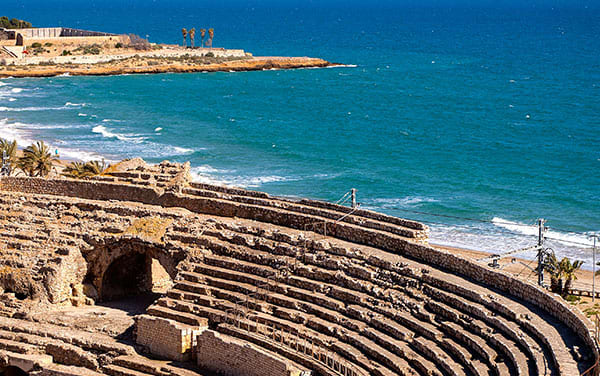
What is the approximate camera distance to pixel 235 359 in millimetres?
29328

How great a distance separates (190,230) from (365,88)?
86.5m

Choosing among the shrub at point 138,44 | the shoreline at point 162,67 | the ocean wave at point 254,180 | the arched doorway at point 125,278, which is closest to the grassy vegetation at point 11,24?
the shrub at point 138,44

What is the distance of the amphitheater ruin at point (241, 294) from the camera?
26906 millimetres

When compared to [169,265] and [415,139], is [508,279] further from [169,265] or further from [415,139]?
[415,139]

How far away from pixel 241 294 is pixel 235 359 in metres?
3.43

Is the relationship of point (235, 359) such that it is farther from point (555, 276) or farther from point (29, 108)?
point (29, 108)

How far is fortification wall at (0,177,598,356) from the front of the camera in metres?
26.6

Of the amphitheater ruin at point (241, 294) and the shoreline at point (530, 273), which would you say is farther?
the shoreline at point (530, 273)

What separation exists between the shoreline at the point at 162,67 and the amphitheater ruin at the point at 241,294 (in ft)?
295

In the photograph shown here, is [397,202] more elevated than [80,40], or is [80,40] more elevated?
[80,40]

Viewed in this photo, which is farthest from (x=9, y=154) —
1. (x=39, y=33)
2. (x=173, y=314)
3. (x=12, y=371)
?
(x=39, y=33)

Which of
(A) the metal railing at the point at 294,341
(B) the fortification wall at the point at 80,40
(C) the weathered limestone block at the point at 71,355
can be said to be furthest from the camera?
(B) the fortification wall at the point at 80,40

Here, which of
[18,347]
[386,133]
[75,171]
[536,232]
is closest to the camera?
[18,347]

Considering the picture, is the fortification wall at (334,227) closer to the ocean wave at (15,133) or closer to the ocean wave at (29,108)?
the ocean wave at (15,133)
